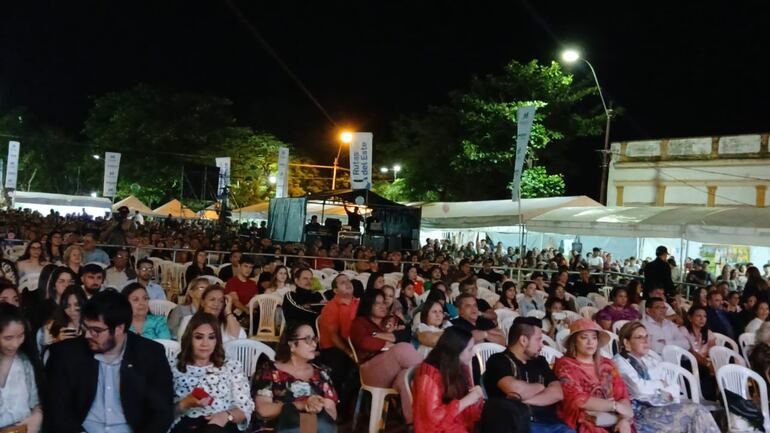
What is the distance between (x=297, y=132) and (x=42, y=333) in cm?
5752

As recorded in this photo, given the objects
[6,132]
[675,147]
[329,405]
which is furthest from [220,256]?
[6,132]

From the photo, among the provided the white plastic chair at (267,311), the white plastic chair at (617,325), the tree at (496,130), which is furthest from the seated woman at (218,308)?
the tree at (496,130)

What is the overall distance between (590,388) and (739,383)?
208cm

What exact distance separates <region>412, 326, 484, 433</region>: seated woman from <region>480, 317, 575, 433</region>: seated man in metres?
0.16

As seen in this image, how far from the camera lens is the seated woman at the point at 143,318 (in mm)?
5156

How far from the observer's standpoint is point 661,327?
7.57 metres

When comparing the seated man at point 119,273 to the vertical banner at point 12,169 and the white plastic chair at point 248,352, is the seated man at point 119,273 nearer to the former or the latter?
the white plastic chair at point 248,352

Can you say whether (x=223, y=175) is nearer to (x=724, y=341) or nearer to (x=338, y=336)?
(x=338, y=336)

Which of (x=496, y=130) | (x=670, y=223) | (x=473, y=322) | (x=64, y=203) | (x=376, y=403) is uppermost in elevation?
(x=496, y=130)

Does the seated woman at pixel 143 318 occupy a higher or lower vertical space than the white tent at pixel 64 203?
lower

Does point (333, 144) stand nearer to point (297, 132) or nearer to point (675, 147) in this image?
point (297, 132)

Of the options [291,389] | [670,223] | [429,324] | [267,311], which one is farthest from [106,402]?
[670,223]

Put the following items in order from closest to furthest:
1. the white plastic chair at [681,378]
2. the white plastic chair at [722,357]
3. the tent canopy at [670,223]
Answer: the white plastic chair at [681,378], the white plastic chair at [722,357], the tent canopy at [670,223]

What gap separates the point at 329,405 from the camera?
4.29m
